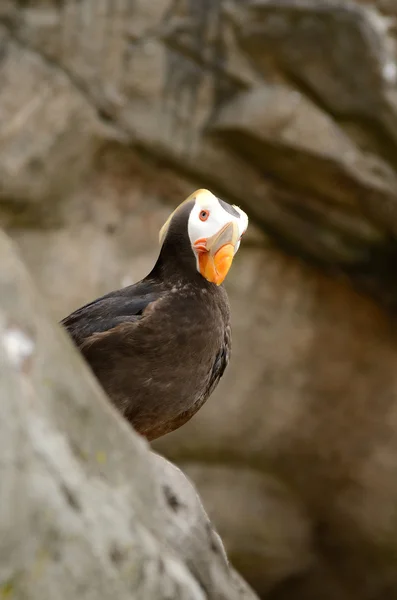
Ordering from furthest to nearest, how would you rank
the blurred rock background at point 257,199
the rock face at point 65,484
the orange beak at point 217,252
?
the blurred rock background at point 257,199 → the orange beak at point 217,252 → the rock face at point 65,484

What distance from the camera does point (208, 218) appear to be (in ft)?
4.77

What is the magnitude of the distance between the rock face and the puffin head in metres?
0.59

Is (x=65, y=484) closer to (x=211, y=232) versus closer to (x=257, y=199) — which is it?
(x=211, y=232)

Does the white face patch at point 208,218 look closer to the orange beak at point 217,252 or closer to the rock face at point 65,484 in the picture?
the orange beak at point 217,252

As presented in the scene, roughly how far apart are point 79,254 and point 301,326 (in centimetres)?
101

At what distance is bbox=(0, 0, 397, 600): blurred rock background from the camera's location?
10.2ft

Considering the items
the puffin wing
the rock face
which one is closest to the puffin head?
the puffin wing

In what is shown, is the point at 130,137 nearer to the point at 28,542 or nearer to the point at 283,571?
the point at 283,571

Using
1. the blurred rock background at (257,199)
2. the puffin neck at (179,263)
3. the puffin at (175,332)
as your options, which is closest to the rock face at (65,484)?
the puffin at (175,332)

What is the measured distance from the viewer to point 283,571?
4023 mm

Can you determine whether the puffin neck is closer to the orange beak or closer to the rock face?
the orange beak

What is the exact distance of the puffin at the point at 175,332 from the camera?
143 cm

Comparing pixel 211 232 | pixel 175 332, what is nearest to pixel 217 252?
pixel 211 232

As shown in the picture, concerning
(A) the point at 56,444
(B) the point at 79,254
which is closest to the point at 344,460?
(B) the point at 79,254
